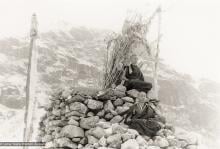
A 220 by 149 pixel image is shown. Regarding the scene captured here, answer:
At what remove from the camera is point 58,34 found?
45312 mm

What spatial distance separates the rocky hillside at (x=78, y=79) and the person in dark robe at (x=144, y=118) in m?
19.7

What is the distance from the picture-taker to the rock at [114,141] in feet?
14.2

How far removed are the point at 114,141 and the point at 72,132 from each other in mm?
608

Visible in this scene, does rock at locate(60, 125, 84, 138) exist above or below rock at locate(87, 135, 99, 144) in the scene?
above

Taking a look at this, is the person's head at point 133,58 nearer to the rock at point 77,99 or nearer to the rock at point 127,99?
the rock at point 127,99

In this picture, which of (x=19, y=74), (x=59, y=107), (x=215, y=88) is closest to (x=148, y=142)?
(x=59, y=107)

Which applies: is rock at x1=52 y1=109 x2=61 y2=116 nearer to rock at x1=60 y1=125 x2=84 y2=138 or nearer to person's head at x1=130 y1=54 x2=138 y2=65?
rock at x1=60 y1=125 x2=84 y2=138

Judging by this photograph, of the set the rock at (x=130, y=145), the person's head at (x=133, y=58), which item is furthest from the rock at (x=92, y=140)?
the person's head at (x=133, y=58)

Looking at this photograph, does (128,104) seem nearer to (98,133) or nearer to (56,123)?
(98,133)

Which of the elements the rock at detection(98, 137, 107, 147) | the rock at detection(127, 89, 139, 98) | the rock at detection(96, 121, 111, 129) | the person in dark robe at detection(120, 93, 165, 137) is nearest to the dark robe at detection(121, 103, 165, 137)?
the person in dark robe at detection(120, 93, 165, 137)

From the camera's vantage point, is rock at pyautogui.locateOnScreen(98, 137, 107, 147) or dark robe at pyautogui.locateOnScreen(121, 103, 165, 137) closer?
rock at pyautogui.locateOnScreen(98, 137, 107, 147)

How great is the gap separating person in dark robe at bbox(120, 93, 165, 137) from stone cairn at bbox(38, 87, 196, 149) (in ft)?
0.27

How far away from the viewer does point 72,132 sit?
14.9 ft

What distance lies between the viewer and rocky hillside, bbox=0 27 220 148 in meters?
27.8
